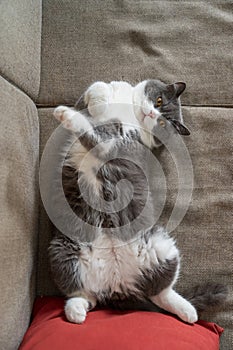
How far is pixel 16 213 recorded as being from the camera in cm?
124

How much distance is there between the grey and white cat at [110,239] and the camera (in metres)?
1.25

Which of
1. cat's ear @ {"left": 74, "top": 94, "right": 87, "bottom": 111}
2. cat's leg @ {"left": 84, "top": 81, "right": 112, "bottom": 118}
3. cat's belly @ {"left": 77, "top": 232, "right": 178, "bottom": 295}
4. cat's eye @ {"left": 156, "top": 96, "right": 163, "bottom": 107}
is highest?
cat's leg @ {"left": 84, "top": 81, "right": 112, "bottom": 118}

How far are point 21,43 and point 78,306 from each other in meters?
0.89

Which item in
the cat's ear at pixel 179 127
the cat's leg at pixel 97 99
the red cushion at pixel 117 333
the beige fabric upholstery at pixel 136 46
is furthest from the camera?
the beige fabric upholstery at pixel 136 46

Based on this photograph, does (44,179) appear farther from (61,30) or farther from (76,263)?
(61,30)

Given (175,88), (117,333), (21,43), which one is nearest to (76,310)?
(117,333)

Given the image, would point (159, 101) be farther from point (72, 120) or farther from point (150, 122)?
point (72, 120)

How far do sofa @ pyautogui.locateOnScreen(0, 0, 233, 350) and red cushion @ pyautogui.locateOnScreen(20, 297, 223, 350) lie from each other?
8 cm

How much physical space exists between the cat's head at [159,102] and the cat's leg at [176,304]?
0.54m

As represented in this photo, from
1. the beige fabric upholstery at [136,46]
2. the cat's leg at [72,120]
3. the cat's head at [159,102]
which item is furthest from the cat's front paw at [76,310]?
the beige fabric upholstery at [136,46]

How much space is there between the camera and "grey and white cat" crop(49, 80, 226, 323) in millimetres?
1252

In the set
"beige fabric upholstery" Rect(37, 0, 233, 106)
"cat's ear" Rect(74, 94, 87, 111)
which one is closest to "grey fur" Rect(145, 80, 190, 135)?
→ "beige fabric upholstery" Rect(37, 0, 233, 106)

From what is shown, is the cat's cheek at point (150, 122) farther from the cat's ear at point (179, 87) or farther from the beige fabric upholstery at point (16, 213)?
the beige fabric upholstery at point (16, 213)

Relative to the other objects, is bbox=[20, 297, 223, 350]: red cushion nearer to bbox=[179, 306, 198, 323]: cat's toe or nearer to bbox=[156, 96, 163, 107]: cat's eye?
bbox=[179, 306, 198, 323]: cat's toe
